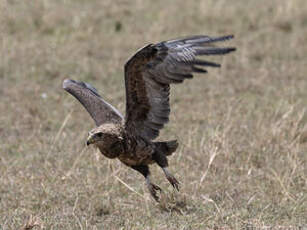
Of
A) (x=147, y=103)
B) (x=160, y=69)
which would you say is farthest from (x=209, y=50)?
(x=147, y=103)

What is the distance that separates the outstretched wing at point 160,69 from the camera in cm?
563

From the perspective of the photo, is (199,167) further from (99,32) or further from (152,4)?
(152,4)

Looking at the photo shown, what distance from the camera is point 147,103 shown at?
6.09m

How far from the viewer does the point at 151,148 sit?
246 inches

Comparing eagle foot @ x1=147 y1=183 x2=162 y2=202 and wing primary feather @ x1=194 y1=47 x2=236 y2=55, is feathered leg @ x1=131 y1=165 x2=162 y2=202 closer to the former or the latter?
eagle foot @ x1=147 y1=183 x2=162 y2=202

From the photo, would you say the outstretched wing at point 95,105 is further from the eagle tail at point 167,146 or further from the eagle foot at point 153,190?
the eagle foot at point 153,190

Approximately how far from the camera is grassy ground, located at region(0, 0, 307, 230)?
6234 mm

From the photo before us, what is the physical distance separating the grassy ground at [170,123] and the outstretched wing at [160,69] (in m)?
0.72

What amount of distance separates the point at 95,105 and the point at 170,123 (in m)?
2.30

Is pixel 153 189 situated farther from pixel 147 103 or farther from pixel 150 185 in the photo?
pixel 147 103

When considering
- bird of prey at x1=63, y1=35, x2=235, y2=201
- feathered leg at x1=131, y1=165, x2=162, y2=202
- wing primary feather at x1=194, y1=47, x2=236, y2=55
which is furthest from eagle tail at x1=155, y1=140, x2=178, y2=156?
wing primary feather at x1=194, y1=47, x2=236, y2=55

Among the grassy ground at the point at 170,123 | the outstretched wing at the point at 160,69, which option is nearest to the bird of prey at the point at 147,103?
the outstretched wing at the point at 160,69

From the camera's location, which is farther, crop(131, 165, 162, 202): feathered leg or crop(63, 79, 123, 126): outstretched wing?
crop(63, 79, 123, 126): outstretched wing

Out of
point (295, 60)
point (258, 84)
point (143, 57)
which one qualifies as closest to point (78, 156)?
point (143, 57)
